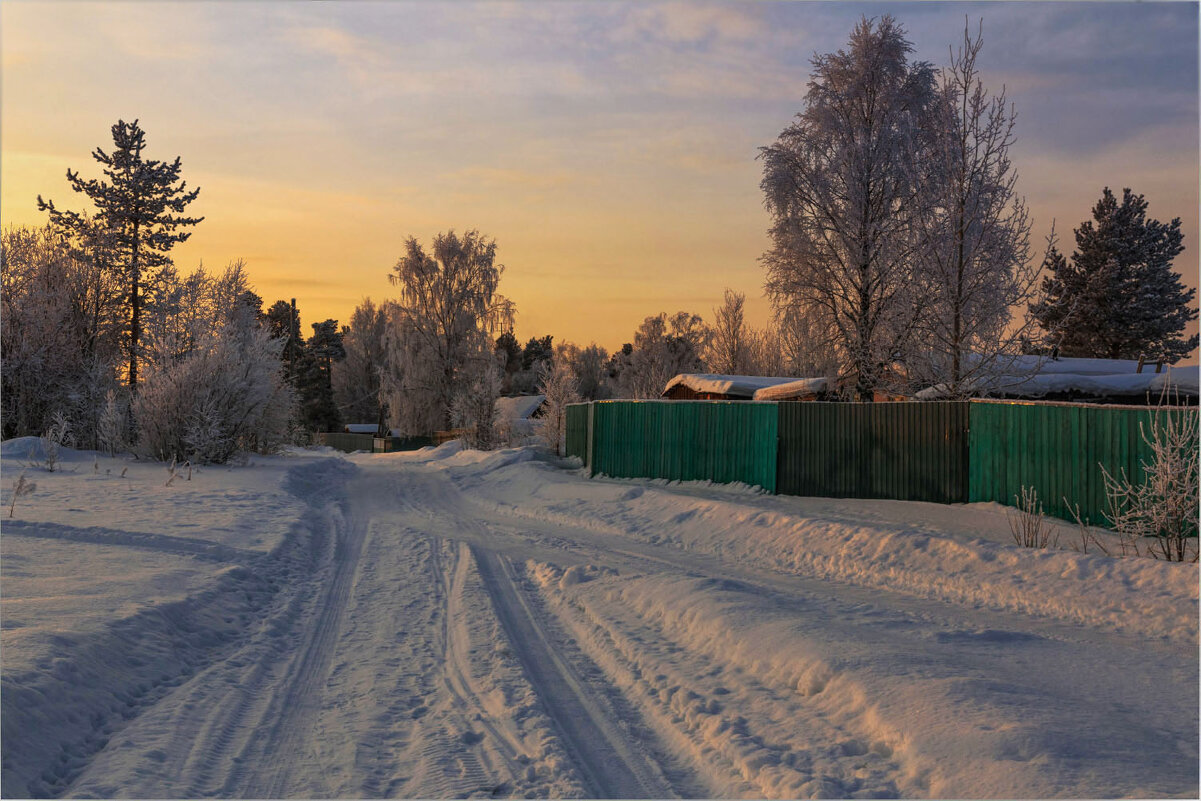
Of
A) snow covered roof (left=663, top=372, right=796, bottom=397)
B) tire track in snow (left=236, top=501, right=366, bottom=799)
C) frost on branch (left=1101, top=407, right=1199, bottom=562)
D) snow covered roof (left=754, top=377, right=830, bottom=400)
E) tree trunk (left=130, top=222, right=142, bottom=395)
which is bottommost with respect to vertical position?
tire track in snow (left=236, top=501, right=366, bottom=799)

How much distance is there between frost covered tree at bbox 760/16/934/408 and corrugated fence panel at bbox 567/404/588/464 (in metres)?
8.63

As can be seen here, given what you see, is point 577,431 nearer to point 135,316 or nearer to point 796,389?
point 796,389

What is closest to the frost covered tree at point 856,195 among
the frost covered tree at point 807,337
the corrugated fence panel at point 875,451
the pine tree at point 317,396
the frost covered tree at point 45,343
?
the frost covered tree at point 807,337

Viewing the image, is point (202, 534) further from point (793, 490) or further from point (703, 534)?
point (793, 490)

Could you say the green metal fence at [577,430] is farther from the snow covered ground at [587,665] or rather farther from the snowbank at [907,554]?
the snow covered ground at [587,665]

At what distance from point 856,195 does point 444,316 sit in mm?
31036

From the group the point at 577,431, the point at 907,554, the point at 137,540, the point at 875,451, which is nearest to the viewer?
the point at 907,554

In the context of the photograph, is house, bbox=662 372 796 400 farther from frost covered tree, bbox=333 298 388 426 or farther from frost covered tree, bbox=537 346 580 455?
frost covered tree, bbox=333 298 388 426

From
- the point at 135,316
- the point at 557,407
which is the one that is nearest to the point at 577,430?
the point at 557,407

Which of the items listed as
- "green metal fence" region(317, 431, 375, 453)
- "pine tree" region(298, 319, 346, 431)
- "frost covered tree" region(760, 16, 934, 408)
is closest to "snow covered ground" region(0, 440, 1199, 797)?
"frost covered tree" region(760, 16, 934, 408)

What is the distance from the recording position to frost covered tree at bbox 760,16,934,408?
1936 cm

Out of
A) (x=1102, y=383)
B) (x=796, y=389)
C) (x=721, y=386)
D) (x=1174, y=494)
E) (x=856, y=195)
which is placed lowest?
(x=1174, y=494)

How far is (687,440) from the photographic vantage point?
21250 mm

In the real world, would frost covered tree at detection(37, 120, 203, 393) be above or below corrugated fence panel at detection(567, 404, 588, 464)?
above
